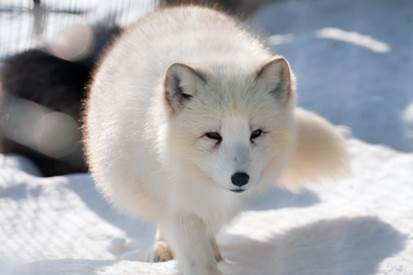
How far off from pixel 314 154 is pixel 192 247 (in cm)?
75

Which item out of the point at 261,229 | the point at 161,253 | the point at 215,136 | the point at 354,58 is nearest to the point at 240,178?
the point at 215,136

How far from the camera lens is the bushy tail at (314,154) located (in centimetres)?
311

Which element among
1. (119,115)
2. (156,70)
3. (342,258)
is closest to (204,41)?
(156,70)

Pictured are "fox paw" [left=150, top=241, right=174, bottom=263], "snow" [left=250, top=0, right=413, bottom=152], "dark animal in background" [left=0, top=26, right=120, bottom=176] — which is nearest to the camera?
"fox paw" [left=150, top=241, right=174, bottom=263]

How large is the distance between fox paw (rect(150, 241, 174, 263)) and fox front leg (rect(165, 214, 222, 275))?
41cm

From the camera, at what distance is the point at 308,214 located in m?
3.29

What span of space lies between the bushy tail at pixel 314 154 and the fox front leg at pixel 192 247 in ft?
1.91

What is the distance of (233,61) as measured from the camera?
101 inches

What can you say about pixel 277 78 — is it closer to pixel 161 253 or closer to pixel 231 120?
pixel 231 120

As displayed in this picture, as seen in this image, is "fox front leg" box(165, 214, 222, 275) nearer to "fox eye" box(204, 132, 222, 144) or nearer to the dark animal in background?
"fox eye" box(204, 132, 222, 144)

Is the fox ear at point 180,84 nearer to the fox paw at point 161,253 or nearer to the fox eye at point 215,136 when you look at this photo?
the fox eye at point 215,136

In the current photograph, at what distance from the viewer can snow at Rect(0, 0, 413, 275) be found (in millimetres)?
2695

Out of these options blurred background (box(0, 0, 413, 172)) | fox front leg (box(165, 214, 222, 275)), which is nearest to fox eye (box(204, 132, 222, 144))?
fox front leg (box(165, 214, 222, 275))

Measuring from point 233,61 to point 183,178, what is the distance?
1.22 ft
